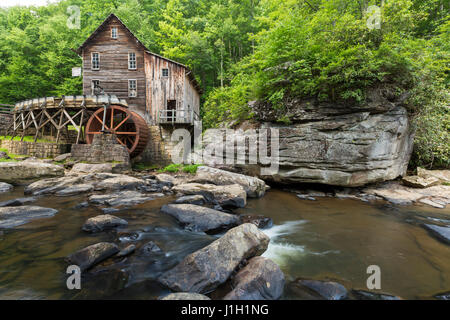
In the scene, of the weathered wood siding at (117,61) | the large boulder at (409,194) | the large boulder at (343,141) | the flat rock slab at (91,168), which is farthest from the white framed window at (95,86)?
the large boulder at (409,194)

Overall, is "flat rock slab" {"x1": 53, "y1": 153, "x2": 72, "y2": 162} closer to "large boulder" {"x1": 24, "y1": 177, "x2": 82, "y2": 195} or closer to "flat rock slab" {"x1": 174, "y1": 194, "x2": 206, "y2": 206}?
"large boulder" {"x1": 24, "y1": 177, "x2": 82, "y2": 195}

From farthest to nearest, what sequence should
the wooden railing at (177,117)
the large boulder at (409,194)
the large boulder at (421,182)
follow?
the wooden railing at (177,117)
the large boulder at (421,182)
the large boulder at (409,194)

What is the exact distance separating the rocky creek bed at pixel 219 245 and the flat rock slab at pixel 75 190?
0.14 feet

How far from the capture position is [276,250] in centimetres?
323

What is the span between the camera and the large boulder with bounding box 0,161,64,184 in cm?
726

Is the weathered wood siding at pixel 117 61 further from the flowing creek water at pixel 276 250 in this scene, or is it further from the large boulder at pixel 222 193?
the flowing creek water at pixel 276 250

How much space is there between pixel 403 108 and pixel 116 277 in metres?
9.36

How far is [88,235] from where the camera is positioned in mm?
3342

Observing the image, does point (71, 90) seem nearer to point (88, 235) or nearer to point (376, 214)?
point (88, 235)

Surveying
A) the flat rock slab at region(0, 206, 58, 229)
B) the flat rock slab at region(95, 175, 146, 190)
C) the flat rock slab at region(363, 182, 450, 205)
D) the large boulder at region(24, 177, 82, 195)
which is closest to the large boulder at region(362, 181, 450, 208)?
the flat rock slab at region(363, 182, 450, 205)

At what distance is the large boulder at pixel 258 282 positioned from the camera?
1908mm

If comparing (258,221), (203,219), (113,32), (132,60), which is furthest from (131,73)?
(258,221)

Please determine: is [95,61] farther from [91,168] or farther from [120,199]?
[120,199]

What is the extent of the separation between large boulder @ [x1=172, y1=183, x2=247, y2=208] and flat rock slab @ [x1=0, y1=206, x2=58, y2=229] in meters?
3.28
